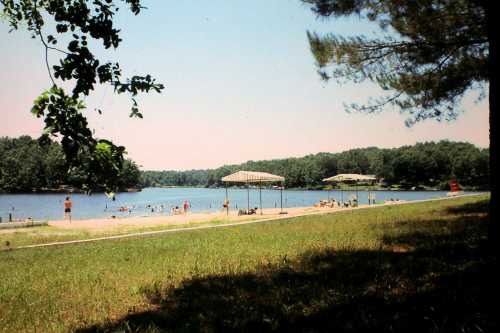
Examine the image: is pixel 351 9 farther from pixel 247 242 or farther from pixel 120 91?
pixel 120 91

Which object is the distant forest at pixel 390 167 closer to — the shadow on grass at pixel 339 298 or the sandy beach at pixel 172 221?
the sandy beach at pixel 172 221

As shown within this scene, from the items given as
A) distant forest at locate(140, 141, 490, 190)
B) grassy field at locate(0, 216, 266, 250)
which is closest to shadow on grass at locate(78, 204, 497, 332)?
grassy field at locate(0, 216, 266, 250)

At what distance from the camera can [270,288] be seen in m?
5.62

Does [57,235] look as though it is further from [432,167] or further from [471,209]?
[432,167]

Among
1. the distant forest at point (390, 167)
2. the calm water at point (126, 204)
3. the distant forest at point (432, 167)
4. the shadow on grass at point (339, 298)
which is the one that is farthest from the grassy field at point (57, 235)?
the distant forest at point (432, 167)

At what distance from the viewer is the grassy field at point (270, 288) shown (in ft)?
13.9

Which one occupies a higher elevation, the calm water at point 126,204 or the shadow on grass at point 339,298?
the shadow on grass at point 339,298

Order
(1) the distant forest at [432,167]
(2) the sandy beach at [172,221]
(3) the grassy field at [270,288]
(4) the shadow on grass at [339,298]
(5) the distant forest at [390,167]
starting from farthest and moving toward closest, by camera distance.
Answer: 1. (5) the distant forest at [390,167]
2. (1) the distant forest at [432,167]
3. (2) the sandy beach at [172,221]
4. (3) the grassy field at [270,288]
5. (4) the shadow on grass at [339,298]

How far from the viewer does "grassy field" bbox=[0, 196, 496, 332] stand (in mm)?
4227

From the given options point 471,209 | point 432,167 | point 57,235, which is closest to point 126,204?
point 57,235

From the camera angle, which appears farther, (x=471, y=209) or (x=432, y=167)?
(x=432, y=167)

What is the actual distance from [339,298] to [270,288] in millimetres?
1182

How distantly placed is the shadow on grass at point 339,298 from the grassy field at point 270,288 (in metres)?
0.02

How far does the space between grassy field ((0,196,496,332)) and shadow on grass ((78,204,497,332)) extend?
0.05ft
